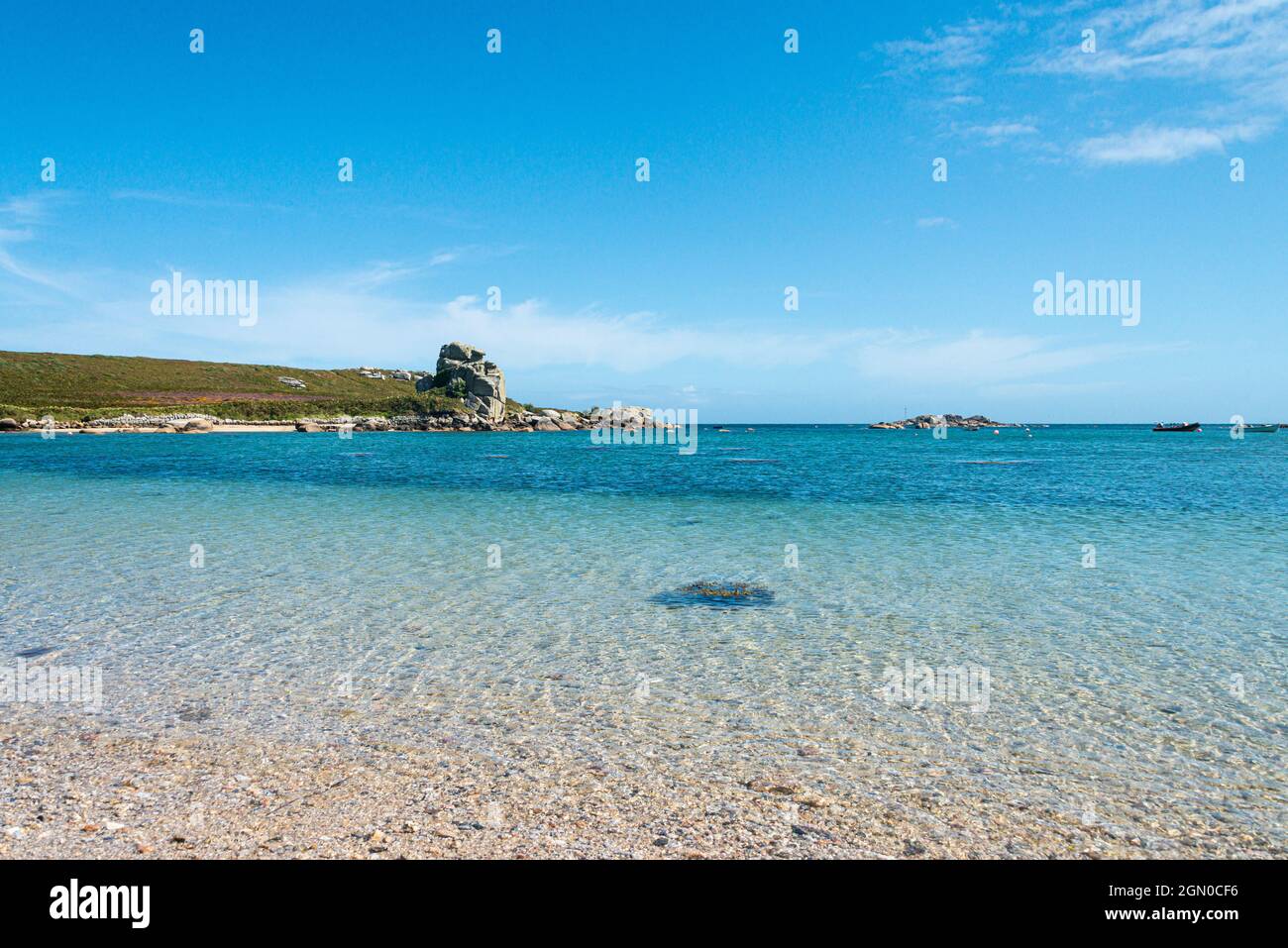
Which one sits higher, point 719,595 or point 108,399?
point 108,399

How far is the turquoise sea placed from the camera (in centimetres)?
814

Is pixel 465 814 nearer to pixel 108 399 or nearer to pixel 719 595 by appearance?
pixel 719 595

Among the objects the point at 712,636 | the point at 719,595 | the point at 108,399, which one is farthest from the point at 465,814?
the point at 108,399

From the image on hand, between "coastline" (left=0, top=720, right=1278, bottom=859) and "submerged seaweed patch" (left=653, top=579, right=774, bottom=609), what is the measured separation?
7997 mm

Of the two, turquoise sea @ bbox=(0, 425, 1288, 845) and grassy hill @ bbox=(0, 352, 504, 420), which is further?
grassy hill @ bbox=(0, 352, 504, 420)

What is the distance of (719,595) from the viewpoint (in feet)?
53.1

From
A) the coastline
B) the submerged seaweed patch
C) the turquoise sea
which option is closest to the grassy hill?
the turquoise sea

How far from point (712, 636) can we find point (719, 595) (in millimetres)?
3337

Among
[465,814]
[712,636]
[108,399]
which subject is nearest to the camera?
[465,814]

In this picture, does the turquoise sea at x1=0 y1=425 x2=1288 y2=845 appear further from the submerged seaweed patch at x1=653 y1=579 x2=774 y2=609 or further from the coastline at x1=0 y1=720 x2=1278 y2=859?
the coastline at x1=0 y1=720 x2=1278 y2=859

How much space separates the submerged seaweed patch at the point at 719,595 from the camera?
15430mm

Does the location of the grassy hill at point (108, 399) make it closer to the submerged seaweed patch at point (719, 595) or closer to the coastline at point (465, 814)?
the submerged seaweed patch at point (719, 595)
